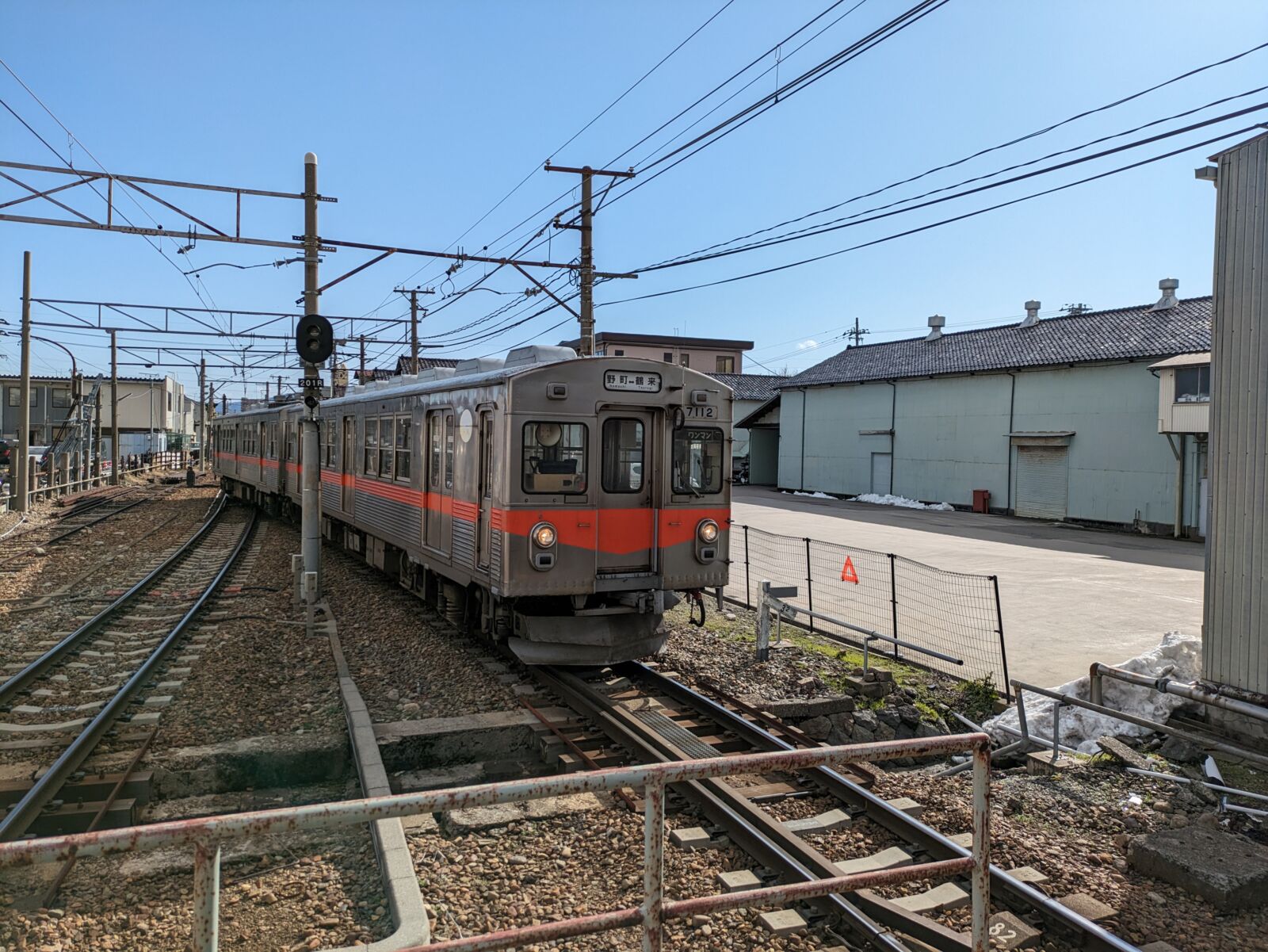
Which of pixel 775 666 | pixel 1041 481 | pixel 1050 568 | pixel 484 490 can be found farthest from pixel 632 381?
pixel 1041 481

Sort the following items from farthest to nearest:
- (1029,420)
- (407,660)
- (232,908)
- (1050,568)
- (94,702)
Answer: (1029,420) → (1050,568) → (407,660) → (94,702) → (232,908)

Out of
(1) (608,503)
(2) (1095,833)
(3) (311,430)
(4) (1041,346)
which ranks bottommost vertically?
(2) (1095,833)

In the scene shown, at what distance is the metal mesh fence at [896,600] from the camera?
1005 centimetres

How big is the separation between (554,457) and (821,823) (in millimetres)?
3961

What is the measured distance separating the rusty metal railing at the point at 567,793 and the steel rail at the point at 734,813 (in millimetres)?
910

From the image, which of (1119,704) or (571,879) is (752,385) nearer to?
(1119,704)

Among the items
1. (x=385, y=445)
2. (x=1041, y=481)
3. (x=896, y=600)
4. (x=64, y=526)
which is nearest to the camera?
(x=385, y=445)

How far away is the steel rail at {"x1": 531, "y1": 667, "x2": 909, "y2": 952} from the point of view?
13.4 ft

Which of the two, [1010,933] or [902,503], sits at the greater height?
[902,503]

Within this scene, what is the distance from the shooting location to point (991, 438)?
30.2 metres

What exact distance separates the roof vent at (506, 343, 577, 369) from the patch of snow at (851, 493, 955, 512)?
81.8 ft

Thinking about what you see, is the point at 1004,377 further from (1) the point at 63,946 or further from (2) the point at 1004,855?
(1) the point at 63,946

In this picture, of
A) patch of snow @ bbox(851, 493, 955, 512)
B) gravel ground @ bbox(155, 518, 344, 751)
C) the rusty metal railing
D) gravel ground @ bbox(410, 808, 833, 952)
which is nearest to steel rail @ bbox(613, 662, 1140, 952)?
gravel ground @ bbox(410, 808, 833, 952)

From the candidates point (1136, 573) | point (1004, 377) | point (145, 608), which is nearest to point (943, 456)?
point (1004, 377)
